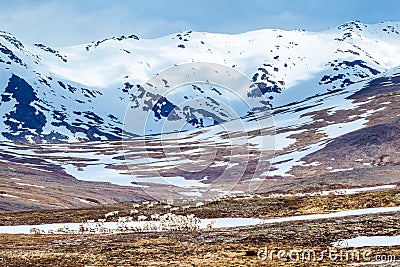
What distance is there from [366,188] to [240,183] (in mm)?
66890

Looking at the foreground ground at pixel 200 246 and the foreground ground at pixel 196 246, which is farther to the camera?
the foreground ground at pixel 196 246

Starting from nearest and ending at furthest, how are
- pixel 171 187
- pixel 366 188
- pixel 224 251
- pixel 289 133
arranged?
pixel 224 251, pixel 366 188, pixel 171 187, pixel 289 133

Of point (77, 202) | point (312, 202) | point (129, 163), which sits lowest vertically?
point (312, 202)

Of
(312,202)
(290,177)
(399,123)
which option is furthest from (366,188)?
(399,123)

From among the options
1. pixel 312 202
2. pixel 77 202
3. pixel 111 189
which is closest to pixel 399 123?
pixel 111 189

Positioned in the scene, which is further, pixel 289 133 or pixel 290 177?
pixel 289 133

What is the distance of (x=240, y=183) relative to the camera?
468ft

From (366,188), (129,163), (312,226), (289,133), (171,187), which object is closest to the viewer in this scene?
(312,226)

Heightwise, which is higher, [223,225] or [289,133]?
[289,133]

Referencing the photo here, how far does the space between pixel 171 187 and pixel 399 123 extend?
67.1 m

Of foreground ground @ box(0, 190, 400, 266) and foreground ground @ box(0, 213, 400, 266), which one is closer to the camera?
foreground ground @ box(0, 190, 400, 266)

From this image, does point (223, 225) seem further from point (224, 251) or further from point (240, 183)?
point (240, 183)

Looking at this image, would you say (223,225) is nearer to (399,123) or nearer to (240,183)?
(240,183)

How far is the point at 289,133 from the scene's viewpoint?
198m
